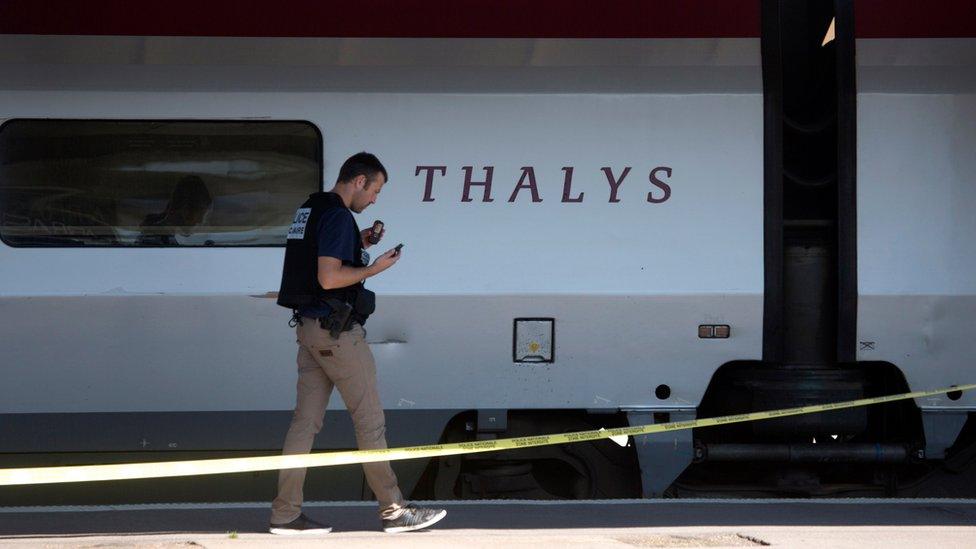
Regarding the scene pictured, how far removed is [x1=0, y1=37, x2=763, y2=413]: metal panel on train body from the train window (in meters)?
0.08

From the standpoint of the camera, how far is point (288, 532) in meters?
4.87

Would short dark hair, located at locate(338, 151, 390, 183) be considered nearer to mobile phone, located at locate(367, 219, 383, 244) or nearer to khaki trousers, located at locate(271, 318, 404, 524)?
mobile phone, located at locate(367, 219, 383, 244)

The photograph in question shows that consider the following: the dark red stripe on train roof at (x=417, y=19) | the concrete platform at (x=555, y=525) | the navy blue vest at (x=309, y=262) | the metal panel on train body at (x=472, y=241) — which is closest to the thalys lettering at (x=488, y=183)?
the metal panel on train body at (x=472, y=241)

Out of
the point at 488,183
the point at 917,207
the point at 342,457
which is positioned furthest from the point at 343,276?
the point at 917,207

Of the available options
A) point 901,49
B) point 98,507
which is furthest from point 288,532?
point 901,49

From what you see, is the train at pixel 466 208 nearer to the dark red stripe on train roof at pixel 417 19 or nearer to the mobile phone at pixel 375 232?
the dark red stripe on train roof at pixel 417 19

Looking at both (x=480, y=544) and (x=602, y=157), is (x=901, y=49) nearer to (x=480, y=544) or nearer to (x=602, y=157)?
(x=602, y=157)

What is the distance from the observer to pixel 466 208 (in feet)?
18.7

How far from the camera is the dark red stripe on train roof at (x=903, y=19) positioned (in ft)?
18.7

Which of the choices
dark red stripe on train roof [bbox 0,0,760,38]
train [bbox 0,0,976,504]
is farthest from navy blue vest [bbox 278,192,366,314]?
dark red stripe on train roof [bbox 0,0,760,38]

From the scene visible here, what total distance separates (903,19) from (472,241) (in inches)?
91.7

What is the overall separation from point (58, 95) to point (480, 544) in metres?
2.92

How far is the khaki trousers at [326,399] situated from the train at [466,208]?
819mm

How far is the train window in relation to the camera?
566 centimetres
